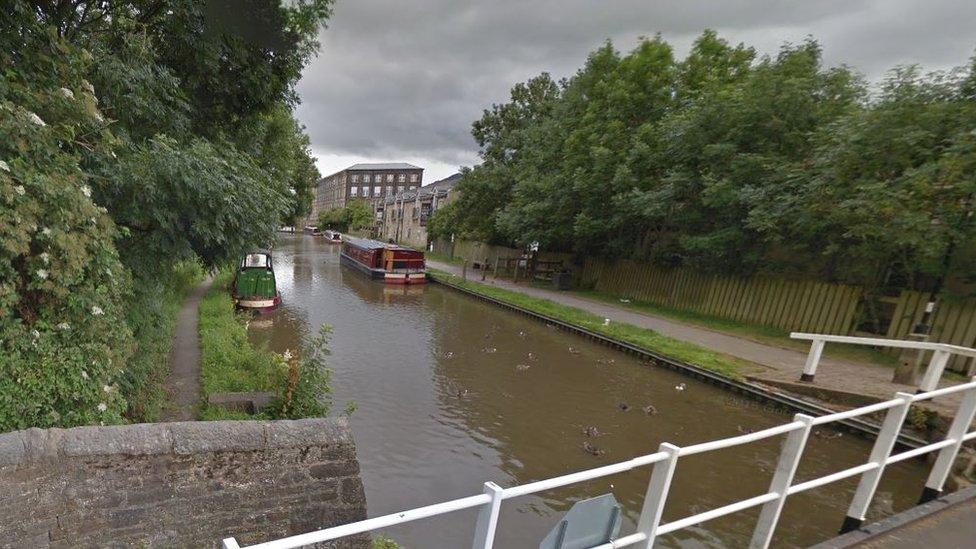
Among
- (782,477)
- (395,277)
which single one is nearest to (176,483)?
(782,477)

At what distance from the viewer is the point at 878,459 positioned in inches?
128

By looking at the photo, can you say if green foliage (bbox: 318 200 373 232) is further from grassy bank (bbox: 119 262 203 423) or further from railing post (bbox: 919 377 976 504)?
railing post (bbox: 919 377 976 504)

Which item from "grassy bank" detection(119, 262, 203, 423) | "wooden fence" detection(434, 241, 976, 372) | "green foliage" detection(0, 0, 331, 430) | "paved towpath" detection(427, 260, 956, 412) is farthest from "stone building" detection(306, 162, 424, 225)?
"grassy bank" detection(119, 262, 203, 423)

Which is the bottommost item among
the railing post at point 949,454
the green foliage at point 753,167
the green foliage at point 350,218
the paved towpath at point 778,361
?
the green foliage at point 350,218

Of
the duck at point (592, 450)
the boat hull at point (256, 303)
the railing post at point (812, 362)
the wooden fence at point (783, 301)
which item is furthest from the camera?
the boat hull at point (256, 303)

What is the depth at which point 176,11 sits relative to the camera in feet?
21.6

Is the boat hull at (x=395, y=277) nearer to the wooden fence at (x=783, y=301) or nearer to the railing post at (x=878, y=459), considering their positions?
the wooden fence at (x=783, y=301)

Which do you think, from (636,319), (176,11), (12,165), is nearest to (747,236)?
(636,319)

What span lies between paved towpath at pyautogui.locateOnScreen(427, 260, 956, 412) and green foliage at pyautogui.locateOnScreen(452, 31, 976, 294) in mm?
2498

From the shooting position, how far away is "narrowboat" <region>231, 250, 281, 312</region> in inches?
→ 561

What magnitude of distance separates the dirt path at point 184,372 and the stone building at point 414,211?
3582 cm

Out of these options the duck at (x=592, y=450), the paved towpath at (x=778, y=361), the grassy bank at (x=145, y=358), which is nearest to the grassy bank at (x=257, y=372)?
the grassy bank at (x=145, y=358)

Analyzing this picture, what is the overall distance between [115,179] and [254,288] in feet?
35.6

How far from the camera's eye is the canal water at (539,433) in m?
5.12
